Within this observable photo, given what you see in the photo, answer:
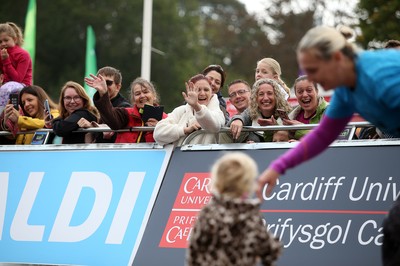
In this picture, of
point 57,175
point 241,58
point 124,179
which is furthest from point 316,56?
point 241,58

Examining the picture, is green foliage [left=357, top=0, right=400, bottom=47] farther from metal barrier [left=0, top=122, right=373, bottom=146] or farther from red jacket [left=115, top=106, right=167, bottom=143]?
metal barrier [left=0, top=122, right=373, bottom=146]

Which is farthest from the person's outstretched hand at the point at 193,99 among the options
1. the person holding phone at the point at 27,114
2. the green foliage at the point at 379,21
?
the green foliage at the point at 379,21

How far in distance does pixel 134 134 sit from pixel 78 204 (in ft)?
3.32

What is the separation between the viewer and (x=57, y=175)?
10750mm

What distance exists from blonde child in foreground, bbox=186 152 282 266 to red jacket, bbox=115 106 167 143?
4.51m

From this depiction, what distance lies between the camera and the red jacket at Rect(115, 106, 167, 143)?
10.8 metres

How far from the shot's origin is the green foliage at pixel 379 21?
26672mm

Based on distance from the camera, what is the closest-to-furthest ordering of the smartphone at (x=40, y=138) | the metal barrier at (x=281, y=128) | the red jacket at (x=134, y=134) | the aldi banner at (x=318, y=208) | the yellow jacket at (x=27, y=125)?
the aldi banner at (x=318, y=208) → the metal barrier at (x=281, y=128) → the red jacket at (x=134, y=134) → the smartphone at (x=40, y=138) → the yellow jacket at (x=27, y=125)

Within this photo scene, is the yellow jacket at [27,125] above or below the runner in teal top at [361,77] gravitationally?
below

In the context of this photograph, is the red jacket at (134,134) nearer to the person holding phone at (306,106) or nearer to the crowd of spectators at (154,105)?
the crowd of spectators at (154,105)

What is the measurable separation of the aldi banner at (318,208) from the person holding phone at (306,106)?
2.10ft

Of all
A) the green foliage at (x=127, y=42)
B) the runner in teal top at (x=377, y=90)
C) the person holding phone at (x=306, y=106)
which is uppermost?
the green foliage at (x=127, y=42)

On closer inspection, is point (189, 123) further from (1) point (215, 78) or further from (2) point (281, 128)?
(1) point (215, 78)

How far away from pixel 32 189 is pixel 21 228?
1.50ft
